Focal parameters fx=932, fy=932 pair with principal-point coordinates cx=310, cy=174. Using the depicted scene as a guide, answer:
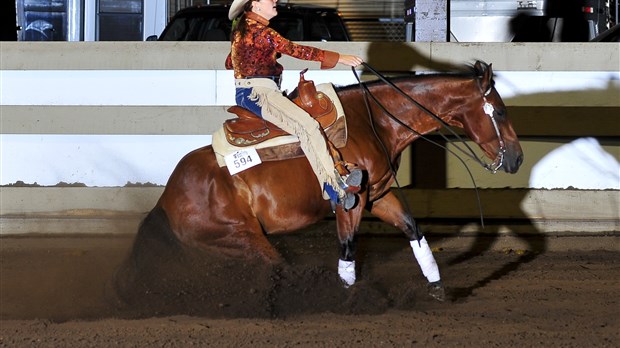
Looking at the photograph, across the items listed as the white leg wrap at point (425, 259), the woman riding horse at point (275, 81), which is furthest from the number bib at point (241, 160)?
the white leg wrap at point (425, 259)

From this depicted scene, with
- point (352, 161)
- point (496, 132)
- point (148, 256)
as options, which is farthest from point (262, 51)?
point (496, 132)

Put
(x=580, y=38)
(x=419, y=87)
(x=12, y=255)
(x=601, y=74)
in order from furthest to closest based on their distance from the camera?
(x=580, y=38) → (x=601, y=74) → (x=12, y=255) → (x=419, y=87)

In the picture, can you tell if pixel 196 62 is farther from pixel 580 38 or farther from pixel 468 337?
pixel 580 38

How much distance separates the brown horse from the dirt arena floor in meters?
0.22

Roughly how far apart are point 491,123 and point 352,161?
104cm

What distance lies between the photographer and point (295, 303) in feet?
20.6

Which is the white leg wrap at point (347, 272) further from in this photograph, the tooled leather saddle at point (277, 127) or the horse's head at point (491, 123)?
the horse's head at point (491, 123)

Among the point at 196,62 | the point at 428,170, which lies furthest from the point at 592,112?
the point at 196,62

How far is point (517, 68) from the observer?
9.04 meters

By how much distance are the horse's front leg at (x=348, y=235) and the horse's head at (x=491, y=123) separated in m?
1.00

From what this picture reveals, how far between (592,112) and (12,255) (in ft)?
18.5

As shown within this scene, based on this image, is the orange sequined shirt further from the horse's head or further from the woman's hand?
the horse's head

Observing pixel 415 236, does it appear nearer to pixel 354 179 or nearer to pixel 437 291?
pixel 437 291

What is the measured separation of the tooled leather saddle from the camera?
20.7 ft
